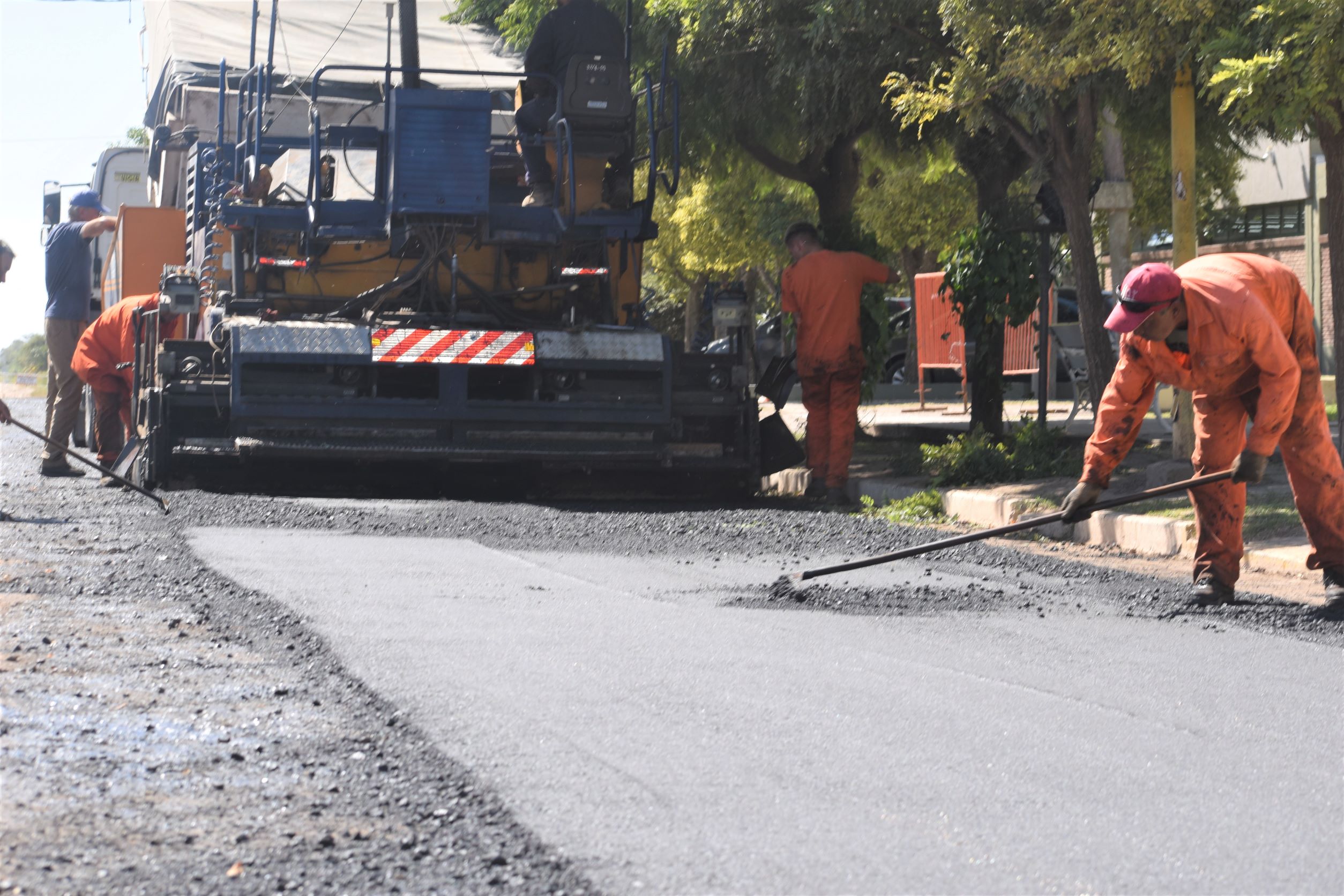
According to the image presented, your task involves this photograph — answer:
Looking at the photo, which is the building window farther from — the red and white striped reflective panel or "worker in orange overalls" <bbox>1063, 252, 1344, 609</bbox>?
"worker in orange overalls" <bbox>1063, 252, 1344, 609</bbox>

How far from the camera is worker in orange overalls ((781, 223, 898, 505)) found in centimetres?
1116

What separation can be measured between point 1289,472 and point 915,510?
12.0 feet

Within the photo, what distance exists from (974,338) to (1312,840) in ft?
29.3

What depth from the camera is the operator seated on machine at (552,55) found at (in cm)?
1056

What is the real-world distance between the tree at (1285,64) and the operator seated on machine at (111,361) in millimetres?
6876

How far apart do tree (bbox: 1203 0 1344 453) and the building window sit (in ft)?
88.3

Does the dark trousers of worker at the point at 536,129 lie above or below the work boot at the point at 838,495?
above

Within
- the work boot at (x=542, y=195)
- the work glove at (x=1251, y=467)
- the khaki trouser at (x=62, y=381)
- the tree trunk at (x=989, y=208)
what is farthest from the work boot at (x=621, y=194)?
the work glove at (x=1251, y=467)

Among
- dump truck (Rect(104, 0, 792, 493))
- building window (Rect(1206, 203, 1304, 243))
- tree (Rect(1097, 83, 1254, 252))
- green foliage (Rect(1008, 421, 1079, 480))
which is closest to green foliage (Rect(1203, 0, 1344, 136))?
tree (Rect(1097, 83, 1254, 252))

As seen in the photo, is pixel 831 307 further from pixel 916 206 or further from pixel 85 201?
pixel 916 206

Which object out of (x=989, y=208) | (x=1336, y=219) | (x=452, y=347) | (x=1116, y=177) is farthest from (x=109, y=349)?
(x=1336, y=219)

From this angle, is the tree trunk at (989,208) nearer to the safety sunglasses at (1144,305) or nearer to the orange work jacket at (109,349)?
the safety sunglasses at (1144,305)

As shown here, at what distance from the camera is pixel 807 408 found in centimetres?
1128

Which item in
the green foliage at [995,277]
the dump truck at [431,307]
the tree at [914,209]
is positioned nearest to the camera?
the dump truck at [431,307]
